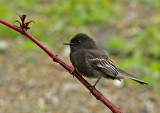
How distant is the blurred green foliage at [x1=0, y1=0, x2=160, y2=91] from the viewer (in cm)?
700

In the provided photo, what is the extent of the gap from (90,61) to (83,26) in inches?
154

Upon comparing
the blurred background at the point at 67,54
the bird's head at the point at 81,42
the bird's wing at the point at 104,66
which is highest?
the blurred background at the point at 67,54

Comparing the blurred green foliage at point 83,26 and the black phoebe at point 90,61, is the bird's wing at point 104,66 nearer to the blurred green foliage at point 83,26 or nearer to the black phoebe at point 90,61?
the black phoebe at point 90,61

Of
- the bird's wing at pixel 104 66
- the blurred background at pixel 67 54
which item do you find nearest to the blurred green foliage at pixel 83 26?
the blurred background at pixel 67 54

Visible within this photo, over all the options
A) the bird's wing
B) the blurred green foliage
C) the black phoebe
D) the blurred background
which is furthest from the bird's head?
the blurred green foliage

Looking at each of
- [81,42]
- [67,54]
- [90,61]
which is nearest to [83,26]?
[67,54]

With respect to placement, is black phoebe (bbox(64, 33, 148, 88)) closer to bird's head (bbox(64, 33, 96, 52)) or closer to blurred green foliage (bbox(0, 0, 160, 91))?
bird's head (bbox(64, 33, 96, 52))

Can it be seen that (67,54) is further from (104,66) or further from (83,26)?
(104,66)

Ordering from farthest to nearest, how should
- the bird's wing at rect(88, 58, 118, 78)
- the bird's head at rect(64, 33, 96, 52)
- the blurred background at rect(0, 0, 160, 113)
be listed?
the blurred background at rect(0, 0, 160, 113)
the bird's head at rect(64, 33, 96, 52)
the bird's wing at rect(88, 58, 118, 78)

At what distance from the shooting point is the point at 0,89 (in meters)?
5.85

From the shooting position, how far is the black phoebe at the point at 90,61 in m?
4.16

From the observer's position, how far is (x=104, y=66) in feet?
14.1

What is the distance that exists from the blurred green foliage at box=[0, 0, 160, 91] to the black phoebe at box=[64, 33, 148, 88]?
215 cm

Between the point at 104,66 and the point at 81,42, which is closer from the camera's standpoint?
the point at 104,66
